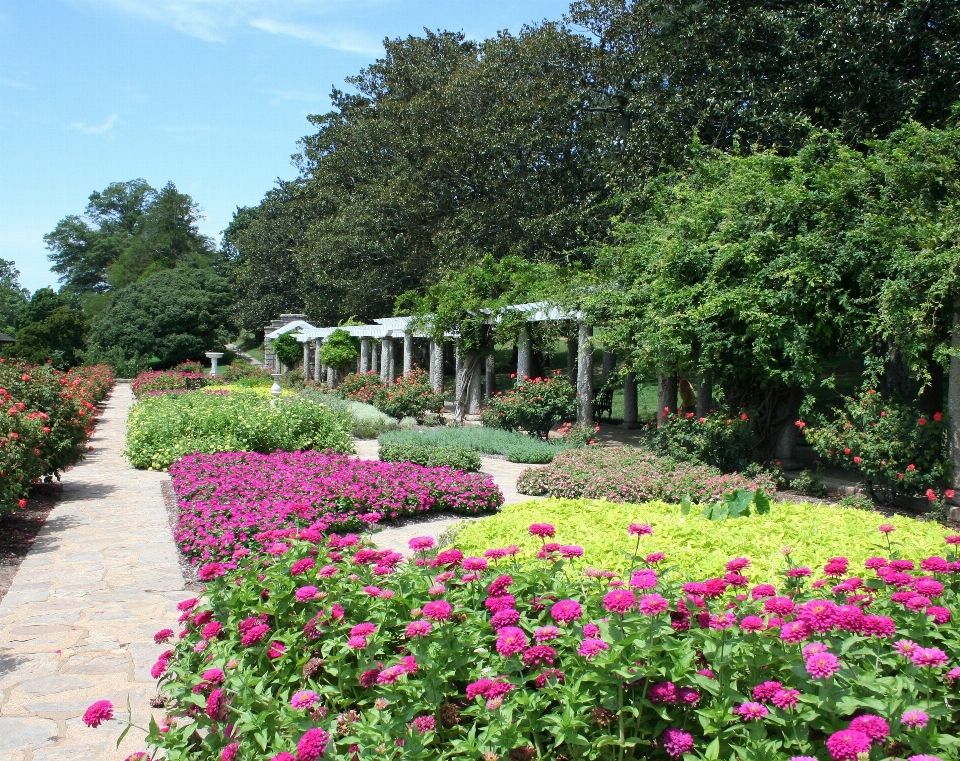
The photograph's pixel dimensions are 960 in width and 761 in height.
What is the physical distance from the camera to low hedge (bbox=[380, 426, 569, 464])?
12.0 m

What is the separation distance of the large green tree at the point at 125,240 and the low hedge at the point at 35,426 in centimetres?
5876

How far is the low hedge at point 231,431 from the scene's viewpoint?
1142 cm

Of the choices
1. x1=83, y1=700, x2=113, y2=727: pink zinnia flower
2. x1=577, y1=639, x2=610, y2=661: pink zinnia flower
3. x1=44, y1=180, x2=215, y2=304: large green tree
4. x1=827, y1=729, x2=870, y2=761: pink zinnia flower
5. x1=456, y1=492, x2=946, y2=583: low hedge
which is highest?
x1=44, y1=180, x2=215, y2=304: large green tree

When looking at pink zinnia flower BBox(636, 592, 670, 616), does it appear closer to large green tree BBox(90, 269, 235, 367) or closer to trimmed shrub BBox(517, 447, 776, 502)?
trimmed shrub BBox(517, 447, 776, 502)

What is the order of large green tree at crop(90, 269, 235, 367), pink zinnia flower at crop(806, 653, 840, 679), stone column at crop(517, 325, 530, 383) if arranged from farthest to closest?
large green tree at crop(90, 269, 235, 367), stone column at crop(517, 325, 530, 383), pink zinnia flower at crop(806, 653, 840, 679)

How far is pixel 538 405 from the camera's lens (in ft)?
46.3

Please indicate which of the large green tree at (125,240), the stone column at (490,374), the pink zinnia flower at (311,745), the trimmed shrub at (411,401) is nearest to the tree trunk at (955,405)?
the pink zinnia flower at (311,745)

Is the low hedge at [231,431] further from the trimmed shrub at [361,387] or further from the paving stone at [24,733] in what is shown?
the paving stone at [24,733]

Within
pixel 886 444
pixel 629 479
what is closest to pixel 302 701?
pixel 629 479

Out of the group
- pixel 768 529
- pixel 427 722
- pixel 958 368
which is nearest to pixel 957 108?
pixel 958 368

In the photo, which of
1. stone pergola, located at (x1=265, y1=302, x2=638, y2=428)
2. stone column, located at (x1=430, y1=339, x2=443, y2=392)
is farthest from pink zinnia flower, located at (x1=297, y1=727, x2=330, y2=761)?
stone column, located at (x1=430, y1=339, x2=443, y2=392)

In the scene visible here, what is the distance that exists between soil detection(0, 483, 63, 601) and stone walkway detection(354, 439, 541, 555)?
2.76 metres

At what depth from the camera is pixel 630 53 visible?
17.3m

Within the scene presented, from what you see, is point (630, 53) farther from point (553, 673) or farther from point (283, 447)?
point (553, 673)
